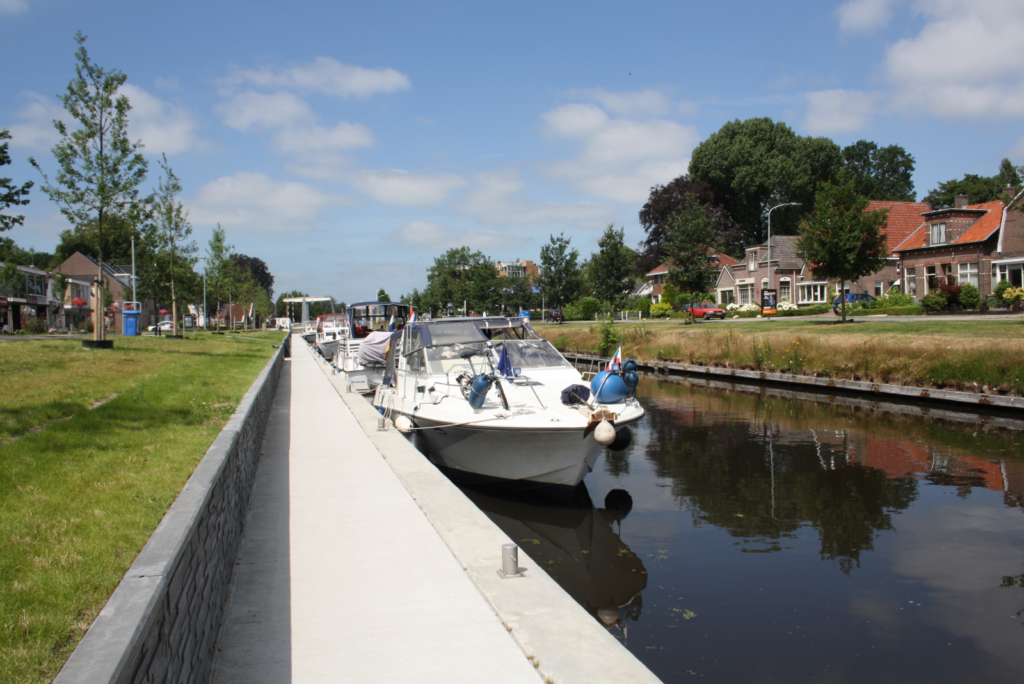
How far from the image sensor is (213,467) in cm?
504

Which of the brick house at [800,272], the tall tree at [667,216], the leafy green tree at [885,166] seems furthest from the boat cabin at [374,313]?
the leafy green tree at [885,166]

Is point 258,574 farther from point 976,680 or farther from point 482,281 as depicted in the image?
point 482,281

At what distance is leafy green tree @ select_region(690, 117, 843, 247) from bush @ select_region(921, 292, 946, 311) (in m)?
37.2

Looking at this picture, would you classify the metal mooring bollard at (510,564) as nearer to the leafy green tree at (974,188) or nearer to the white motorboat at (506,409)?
the white motorboat at (506,409)

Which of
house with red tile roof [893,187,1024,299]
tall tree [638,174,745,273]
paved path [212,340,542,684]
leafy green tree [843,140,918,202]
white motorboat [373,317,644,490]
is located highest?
leafy green tree [843,140,918,202]

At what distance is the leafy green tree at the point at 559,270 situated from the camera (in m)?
49.1

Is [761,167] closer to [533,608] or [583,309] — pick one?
[583,309]

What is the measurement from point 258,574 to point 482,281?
5517 centimetres

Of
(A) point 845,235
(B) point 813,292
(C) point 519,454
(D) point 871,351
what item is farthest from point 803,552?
(B) point 813,292


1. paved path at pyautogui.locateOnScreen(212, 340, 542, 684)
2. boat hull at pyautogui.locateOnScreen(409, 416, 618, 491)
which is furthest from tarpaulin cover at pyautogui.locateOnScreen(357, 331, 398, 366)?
paved path at pyautogui.locateOnScreen(212, 340, 542, 684)

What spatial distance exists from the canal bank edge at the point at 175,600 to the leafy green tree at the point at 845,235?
2799 centimetres

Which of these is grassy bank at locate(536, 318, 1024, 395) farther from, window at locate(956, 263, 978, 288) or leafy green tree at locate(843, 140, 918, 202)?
leafy green tree at locate(843, 140, 918, 202)

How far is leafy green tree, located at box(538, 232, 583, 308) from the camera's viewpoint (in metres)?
49.1

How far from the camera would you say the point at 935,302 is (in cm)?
3462
